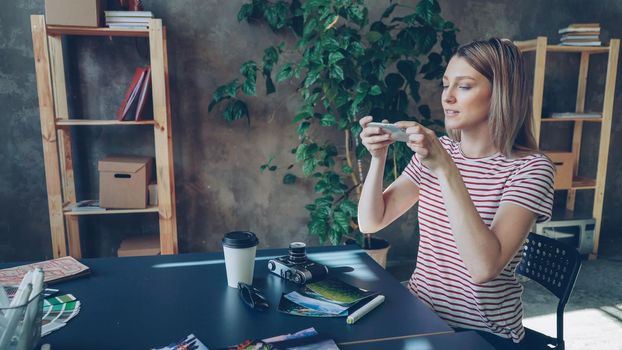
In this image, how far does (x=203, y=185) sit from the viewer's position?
3547 mm

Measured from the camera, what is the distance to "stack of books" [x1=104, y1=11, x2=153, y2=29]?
9.26 feet

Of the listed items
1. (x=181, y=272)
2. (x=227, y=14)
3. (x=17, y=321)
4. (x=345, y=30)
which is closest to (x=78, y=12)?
(x=227, y=14)

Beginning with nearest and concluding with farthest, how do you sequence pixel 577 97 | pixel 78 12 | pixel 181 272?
pixel 181 272
pixel 78 12
pixel 577 97

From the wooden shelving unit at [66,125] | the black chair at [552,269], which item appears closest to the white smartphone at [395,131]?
the black chair at [552,269]

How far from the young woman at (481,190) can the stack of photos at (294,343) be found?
496 mm

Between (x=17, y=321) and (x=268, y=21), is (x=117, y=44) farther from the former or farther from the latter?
(x=17, y=321)

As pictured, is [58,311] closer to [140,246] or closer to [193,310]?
[193,310]

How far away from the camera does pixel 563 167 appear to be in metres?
3.79

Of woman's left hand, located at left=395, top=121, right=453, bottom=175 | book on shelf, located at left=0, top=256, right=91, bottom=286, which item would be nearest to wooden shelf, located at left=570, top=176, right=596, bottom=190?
woman's left hand, located at left=395, top=121, right=453, bottom=175

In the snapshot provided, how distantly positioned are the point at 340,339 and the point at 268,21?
2.70 metres

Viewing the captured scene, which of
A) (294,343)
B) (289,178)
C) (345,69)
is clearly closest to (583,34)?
(345,69)

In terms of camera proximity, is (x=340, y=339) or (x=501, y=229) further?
(x=501, y=229)

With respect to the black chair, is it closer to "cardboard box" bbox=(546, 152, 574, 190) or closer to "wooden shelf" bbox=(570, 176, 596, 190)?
"cardboard box" bbox=(546, 152, 574, 190)

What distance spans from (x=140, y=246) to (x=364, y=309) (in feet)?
7.59
